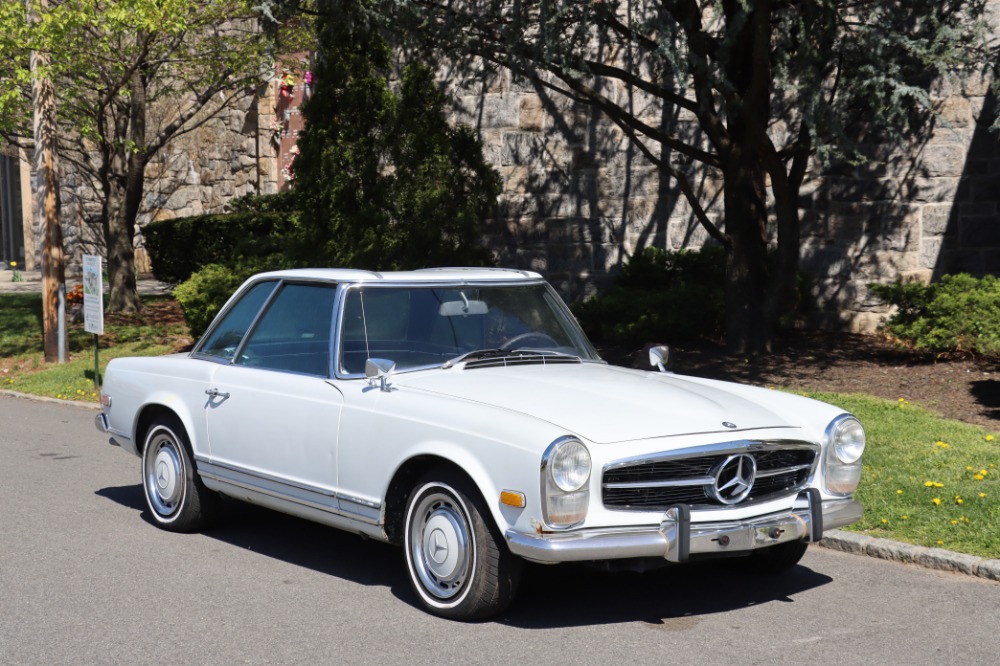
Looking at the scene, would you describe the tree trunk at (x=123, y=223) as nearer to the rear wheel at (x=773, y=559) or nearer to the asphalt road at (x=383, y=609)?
the asphalt road at (x=383, y=609)

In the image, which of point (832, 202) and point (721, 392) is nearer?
point (721, 392)

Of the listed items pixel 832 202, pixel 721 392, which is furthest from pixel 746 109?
pixel 721 392

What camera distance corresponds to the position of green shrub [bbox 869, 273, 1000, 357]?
11.7 meters

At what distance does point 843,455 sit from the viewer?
6094 mm

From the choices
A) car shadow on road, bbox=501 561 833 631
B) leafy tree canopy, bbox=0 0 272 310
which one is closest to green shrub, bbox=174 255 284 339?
leafy tree canopy, bbox=0 0 272 310

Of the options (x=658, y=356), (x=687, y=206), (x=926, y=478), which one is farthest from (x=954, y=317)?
(x=658, y=356)

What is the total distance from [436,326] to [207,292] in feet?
31.9

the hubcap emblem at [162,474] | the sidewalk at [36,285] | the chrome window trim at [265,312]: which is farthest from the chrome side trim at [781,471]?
the sidewalk at [36,285]

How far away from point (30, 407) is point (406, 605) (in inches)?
355

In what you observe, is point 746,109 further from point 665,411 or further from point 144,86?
point 144,86

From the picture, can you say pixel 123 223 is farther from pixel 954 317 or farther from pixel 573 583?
pixel 573 583

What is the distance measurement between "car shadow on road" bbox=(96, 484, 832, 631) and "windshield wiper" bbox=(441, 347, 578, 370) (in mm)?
1140

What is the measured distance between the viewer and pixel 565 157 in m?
16.6

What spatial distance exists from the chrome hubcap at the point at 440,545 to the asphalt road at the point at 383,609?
18cm
